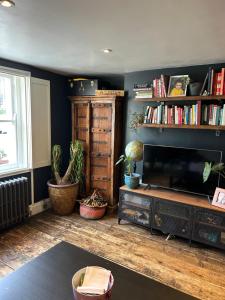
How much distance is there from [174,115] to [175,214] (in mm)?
1268

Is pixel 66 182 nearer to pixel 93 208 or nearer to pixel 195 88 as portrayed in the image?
pixel 93 208

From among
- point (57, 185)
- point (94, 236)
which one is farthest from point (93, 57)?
point (94, 236)

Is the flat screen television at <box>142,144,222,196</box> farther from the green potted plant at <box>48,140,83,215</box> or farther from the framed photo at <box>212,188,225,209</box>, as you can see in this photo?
the green potted plant at <box>48,140,83,215</box>

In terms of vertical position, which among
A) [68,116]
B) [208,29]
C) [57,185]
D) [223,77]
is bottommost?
[57,185]

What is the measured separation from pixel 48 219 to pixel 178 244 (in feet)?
6.15

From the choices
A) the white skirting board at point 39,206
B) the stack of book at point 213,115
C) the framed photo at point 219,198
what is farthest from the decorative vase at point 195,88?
the white skirting board at point 39,206

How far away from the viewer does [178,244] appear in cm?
269

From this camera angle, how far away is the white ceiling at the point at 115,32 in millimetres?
1390

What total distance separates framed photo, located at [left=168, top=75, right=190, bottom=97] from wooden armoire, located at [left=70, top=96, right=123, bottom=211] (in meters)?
0.85

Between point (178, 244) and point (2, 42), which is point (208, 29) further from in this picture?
point (178, 244)

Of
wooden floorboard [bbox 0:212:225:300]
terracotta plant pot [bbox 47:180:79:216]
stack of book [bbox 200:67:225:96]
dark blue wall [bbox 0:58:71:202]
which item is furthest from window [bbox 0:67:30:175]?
stack of book [bbox 200:67:225:96]

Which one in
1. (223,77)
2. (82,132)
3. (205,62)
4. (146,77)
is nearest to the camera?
(223,77)

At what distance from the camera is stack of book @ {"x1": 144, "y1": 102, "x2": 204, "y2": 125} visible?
2.69 m

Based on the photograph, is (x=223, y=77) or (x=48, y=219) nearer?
(x=223, y=77)
